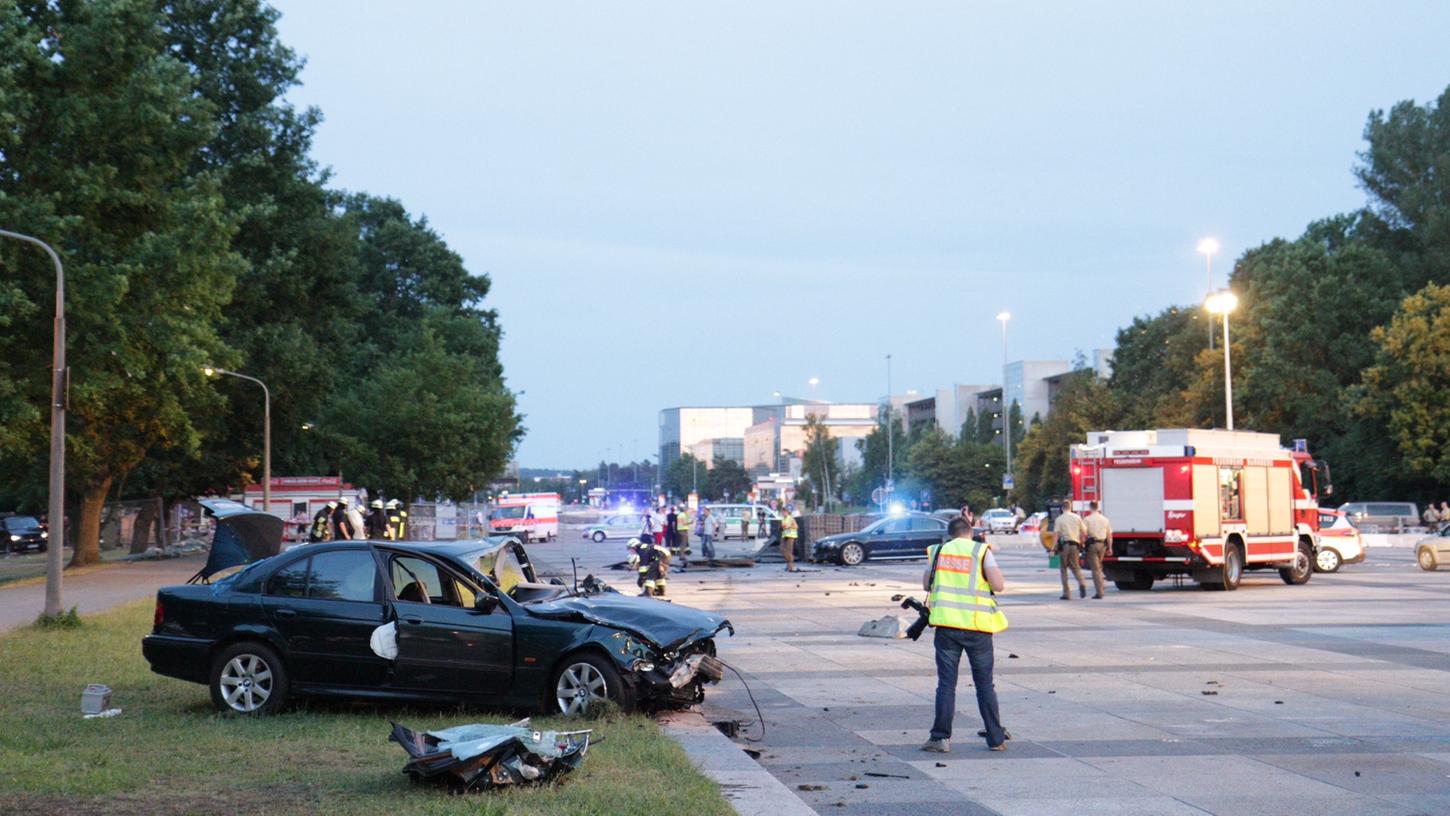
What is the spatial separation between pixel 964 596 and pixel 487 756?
4017mm

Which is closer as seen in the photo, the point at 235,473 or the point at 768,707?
the point at 768,707

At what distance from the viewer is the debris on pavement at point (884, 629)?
1930 centimetres

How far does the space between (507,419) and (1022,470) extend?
3424cm

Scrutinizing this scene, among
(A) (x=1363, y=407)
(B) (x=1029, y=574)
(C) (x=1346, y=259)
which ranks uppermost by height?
(C) (x=1346, y=259)

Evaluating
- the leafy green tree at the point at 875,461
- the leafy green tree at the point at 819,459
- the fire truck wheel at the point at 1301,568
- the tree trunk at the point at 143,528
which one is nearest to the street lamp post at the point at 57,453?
the fire truck wheel at the point at 1301,568

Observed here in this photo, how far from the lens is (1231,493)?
28.3m

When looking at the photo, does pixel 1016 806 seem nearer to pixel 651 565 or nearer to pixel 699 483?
pixel 651 565

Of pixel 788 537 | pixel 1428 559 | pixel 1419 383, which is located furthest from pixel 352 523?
pixel 1419 383

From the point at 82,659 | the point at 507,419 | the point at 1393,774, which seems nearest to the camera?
the point at 1393,774

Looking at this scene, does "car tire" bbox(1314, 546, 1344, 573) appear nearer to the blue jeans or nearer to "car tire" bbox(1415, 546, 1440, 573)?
"car tire" bbox(1415, 546, 1440, 573)

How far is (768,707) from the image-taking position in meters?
13.1

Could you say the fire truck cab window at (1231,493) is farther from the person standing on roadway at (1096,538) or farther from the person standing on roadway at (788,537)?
the person standing on roadway at (788,537)

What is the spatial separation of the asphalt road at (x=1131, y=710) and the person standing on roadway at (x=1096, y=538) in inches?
72.5

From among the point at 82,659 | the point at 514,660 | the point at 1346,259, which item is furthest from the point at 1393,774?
the point at 1346,259
